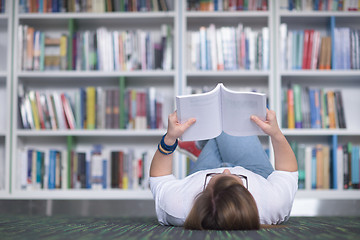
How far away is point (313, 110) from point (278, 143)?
1597mm

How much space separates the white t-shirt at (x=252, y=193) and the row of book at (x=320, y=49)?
1.68 meters

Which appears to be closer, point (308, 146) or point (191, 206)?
point (191, 206)

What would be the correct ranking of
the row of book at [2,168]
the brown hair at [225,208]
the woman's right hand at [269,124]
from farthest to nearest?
the row of book at [2,168], the woman's right hand at [269,124], the brown hair at [225,208]

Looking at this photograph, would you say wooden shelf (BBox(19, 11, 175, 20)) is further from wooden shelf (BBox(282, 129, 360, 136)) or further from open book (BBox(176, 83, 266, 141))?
open book (BBox(176, 83, 266, 141))

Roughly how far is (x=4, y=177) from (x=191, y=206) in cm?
224

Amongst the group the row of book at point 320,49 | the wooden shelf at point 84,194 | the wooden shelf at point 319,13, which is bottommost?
the wooden shelf at point 84,194

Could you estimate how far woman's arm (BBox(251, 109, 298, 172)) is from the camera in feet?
4.50

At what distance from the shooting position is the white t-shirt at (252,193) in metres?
1.26

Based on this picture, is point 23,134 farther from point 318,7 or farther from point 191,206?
point 318,7

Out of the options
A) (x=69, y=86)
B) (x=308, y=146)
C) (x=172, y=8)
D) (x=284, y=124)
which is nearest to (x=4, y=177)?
(x=69, y=86)

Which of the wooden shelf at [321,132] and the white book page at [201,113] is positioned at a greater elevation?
the white book page at [201,113]

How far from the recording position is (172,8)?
10.1ft

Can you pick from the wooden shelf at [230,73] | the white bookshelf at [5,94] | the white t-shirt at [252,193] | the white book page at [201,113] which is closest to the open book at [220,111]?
the white book page at [201,113]

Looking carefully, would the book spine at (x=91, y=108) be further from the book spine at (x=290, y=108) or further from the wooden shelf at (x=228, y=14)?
the book spine at (x=290, y=108)
